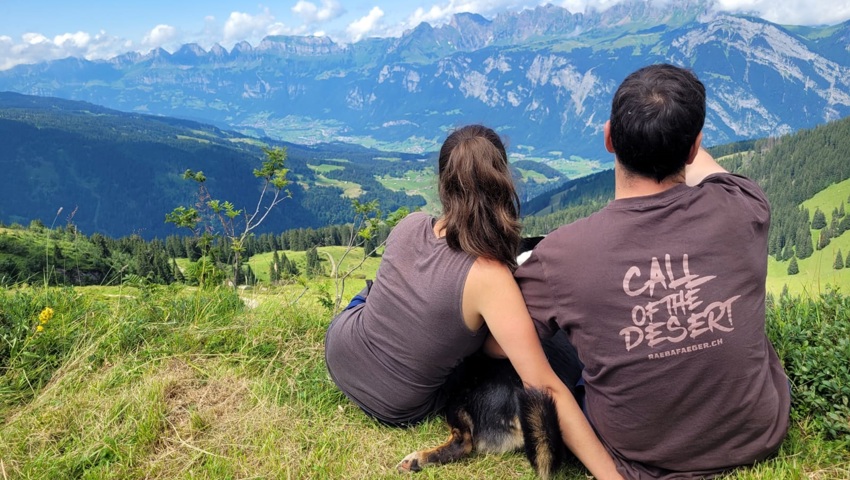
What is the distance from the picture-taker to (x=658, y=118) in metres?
2.40

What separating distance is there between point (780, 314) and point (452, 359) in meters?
2.68

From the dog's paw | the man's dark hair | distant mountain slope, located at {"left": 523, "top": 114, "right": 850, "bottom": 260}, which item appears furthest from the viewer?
distant mountain slope, located at {"left": 523, "top": 114, "right": 850, "bottom": 260}

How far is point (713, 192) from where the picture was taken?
2545 mm

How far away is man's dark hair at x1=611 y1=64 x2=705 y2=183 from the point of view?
2398 mm

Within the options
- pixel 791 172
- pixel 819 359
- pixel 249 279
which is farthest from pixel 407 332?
pixel 791 172

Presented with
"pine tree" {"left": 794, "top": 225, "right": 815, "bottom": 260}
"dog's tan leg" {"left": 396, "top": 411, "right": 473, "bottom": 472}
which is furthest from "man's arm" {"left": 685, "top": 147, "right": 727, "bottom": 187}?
"pine tree" {"left": 794, "top": 225, "right": 815, "bottom": 260}

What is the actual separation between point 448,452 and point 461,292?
1.15 metres

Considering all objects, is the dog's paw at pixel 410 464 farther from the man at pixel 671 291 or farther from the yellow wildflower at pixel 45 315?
the yellow wildflower at pixel 45 315

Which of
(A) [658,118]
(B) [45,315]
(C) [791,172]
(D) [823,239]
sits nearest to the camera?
(A) [658,118]

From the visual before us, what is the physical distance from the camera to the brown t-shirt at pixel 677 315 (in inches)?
95.9

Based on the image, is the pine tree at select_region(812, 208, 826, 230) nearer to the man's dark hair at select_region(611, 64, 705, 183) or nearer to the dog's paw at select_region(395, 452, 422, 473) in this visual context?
the man's dark hair at select_region(611, 64, 705, 183)

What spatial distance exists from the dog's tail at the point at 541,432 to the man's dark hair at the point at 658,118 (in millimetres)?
1284

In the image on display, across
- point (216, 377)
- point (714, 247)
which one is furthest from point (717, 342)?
point (216, 377)

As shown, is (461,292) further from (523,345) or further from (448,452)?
(448,452)
